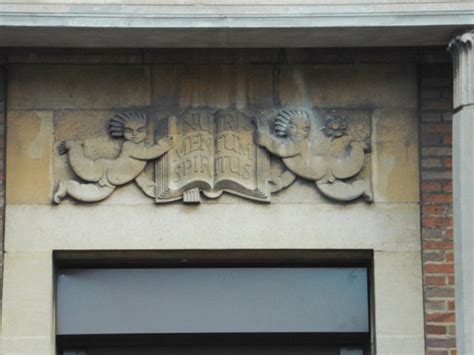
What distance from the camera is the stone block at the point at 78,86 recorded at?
10.5 m

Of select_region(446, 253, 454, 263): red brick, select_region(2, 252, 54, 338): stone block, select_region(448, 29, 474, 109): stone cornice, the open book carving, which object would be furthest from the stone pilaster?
select_region(2, 252, 54, 338): stone block

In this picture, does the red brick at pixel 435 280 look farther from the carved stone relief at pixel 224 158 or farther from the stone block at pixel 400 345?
the carved stone relief at pixel 224 158

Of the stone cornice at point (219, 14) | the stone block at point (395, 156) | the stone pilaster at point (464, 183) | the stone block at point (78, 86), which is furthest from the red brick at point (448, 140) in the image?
the stone block at point (78, 86)

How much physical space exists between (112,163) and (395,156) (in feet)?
6.35

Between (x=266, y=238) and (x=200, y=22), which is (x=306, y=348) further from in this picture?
(x=200, y=22)

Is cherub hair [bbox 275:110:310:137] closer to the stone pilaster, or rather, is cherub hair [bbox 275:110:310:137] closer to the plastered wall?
the plastered wall

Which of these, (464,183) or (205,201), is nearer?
(464,183)

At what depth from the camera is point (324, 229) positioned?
1041cm

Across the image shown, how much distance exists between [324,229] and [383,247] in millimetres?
418

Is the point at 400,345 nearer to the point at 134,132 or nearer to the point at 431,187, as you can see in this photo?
the point at 431,187

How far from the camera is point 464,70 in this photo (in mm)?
9703

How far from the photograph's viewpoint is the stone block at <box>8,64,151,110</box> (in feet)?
34.6

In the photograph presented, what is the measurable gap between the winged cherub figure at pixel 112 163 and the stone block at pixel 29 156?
0.11m

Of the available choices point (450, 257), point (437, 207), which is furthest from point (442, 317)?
point (437, 207)
